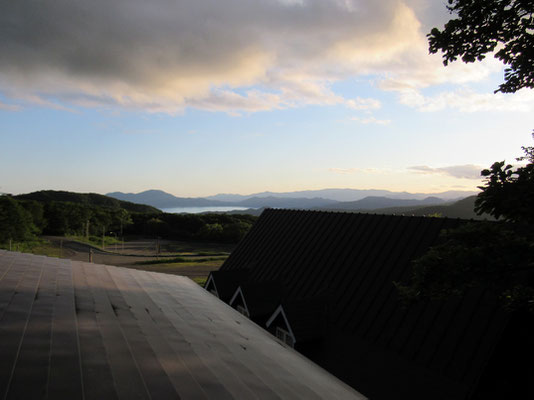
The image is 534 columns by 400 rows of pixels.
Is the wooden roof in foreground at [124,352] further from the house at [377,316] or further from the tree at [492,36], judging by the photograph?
the tree at [492,36]

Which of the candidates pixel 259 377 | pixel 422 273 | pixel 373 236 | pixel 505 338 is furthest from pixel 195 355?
pixel 373 236

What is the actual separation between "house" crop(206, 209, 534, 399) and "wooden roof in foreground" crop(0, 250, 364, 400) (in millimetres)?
4136

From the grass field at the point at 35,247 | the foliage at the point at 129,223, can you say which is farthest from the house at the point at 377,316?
the foliage at the point at 129,223

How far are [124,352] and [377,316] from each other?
10777 mm

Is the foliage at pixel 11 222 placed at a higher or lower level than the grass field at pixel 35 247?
higher

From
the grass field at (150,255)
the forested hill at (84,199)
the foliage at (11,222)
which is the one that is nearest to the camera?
the grass field at (150,255)

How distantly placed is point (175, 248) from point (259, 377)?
79.5m

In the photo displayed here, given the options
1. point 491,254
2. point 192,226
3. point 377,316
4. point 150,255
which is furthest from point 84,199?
point 491,254

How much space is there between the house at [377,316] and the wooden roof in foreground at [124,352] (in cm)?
414

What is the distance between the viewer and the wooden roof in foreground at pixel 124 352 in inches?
131

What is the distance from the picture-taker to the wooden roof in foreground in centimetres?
334

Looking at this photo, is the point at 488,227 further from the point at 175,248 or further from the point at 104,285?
the point at 175,248

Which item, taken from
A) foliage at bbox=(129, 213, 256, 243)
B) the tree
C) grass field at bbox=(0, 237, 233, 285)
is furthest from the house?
foliage at bbox=(129, 213, 256, 243)

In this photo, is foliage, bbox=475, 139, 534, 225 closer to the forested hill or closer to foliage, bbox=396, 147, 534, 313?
foliage, bbox=396, 147, 534, 313
